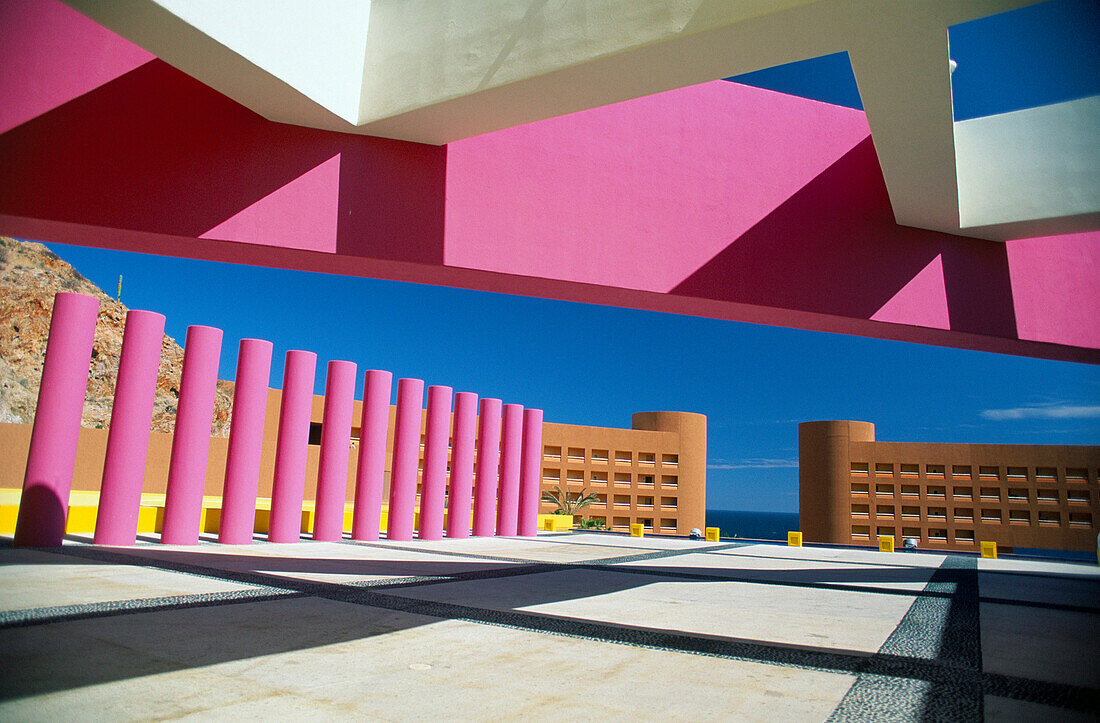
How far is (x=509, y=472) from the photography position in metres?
16.7

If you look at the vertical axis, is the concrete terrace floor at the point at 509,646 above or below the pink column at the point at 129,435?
below

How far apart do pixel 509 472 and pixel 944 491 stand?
140 feet

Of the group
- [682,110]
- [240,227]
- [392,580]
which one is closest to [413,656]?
[392,580]

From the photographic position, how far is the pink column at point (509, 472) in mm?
16594

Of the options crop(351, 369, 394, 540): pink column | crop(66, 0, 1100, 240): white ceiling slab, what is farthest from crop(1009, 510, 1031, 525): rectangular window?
crop(351, 369, 394, 540): pink column

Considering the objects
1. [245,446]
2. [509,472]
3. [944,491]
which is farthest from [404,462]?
[944,491]

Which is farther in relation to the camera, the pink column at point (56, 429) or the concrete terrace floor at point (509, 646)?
the pink column at point (56, 429)

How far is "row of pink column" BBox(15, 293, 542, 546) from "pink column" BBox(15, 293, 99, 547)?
0.05 ft

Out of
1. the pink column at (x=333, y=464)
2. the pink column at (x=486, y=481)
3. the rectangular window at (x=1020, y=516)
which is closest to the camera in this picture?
the pink column at (x=333, y=464)

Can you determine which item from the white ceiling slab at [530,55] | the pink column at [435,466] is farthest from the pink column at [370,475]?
the white ceiling slab at [530,55]

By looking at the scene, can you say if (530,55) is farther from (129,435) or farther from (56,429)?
(56,429)

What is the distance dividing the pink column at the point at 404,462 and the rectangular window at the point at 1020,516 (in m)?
46.7

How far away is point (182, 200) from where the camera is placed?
21.9ft

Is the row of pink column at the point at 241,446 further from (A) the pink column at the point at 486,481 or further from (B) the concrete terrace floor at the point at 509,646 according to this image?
(B) the concrete terrace floor at the point at 509,646
